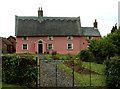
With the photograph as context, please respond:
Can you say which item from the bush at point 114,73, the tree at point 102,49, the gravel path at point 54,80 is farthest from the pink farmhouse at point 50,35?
the bush at point 114,73

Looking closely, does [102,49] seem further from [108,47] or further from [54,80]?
[54,80]

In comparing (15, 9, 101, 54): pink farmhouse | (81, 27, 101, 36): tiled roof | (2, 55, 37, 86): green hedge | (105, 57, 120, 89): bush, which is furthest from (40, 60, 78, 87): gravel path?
(81, 27, 101, 36): tiled roof

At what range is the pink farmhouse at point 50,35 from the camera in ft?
246

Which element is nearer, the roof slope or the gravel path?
the gravel path

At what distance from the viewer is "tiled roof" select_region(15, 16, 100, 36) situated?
7562cm

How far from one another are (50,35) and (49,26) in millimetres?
2140

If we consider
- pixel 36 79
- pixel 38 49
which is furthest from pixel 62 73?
pixel 38 49

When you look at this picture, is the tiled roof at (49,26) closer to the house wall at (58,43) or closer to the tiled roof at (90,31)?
the tiled roof at (90,31)

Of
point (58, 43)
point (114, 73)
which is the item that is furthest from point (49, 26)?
point (114, 73)

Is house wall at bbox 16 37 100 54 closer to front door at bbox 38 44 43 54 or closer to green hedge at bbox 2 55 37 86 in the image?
front door at bbox 38 44 43 54

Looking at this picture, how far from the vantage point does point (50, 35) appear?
75.6 meters

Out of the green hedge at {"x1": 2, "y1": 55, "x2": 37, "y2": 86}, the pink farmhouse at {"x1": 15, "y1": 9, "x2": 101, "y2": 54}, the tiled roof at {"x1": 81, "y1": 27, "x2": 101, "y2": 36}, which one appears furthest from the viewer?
the tiled roof at {"x1": 81, "y1": 27, "x2": 101, "y2": 36}

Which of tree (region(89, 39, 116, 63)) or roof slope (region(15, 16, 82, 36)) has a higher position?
roof slope (region(15, 16, 82, 36))

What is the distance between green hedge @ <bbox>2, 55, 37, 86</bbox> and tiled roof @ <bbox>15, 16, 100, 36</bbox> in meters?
51.8
